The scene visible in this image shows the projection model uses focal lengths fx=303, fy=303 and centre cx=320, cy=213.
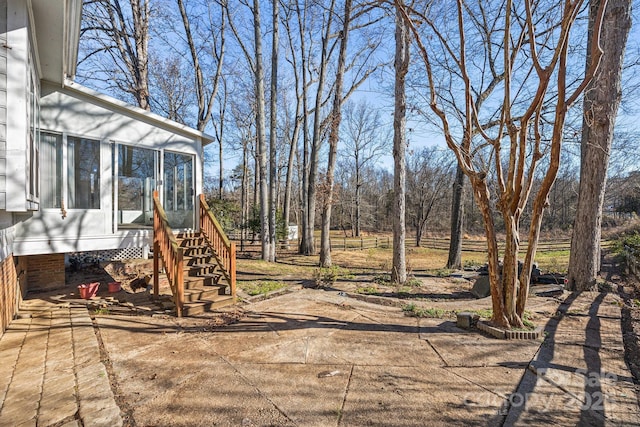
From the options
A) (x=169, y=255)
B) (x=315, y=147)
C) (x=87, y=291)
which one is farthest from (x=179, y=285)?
(x=315, y=147)

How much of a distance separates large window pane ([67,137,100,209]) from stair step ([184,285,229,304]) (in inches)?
104

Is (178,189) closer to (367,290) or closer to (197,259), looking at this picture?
(197,259)

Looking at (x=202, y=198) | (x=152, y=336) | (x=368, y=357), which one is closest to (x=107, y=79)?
(x=202, y=198)

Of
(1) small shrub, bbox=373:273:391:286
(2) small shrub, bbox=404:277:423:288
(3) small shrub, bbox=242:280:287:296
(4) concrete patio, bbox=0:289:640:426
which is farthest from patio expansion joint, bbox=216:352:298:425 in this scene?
(2) small shrub, bbox=404:277:423:288

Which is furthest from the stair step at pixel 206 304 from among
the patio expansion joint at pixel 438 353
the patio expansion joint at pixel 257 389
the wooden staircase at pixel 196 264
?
the patio expansion joint at pixel 438 353

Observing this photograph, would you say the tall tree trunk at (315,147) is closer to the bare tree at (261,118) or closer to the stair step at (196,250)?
the bare tree at (261,118)

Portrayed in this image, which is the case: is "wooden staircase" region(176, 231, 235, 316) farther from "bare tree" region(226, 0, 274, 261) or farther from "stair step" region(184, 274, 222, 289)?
"bare tree" region(226, 0, 274, 261)

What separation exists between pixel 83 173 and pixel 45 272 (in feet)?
7.81

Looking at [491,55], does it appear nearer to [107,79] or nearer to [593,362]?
[593,362]

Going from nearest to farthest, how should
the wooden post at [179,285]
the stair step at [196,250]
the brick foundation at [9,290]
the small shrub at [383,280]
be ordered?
the brick foundation at [9,290]
the wooden post at [179,285]
the stair step at [196,250]
the small shrub at [383,280]

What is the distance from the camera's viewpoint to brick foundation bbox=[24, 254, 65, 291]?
6109 mm

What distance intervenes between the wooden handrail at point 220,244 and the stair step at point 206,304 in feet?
0.53

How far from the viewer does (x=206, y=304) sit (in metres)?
5.01

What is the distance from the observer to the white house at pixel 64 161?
3631 millimetres
